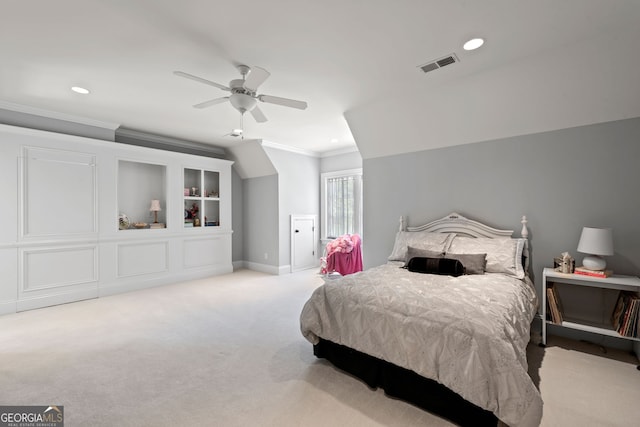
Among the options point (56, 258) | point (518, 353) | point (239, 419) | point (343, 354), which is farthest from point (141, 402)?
point (56, 258)

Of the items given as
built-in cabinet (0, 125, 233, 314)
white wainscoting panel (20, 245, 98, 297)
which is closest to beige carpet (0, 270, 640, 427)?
white wainscoting panel (20, 245, 98, 297)

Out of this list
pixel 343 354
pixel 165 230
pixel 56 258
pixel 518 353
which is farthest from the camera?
pixel 165 230

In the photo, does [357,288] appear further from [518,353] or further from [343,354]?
[518,353]

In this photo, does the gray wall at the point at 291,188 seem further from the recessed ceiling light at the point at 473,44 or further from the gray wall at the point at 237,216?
the recessed ceiling light at the point at 473,44

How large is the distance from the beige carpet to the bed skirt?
0.22 feet

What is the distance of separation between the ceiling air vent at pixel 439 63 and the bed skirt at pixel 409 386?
254 cm

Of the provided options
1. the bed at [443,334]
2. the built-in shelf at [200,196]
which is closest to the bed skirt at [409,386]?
the bed at [443,334]

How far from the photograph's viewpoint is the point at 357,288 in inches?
93.3

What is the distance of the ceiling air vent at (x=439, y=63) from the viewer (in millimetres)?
2487

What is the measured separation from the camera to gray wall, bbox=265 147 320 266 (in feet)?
18.8

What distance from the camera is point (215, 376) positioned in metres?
2.23

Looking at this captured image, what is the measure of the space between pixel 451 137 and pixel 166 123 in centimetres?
417

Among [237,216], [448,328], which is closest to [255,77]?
[448,328]

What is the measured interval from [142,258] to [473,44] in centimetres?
528
